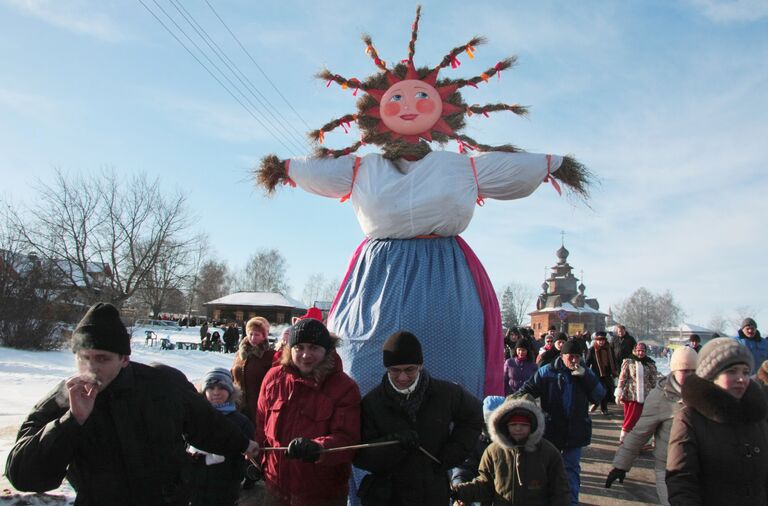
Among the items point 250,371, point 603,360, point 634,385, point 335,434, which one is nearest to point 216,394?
point 250,371

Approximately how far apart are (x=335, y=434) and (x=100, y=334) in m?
1.20

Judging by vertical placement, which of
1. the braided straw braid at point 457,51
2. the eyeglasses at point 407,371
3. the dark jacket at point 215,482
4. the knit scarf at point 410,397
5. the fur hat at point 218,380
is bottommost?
the dark jacket at point 215,482

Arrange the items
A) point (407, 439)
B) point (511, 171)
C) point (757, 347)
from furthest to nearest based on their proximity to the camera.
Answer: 1. point (757, 347)
2. point (511, 171)
3. point (407, 439)

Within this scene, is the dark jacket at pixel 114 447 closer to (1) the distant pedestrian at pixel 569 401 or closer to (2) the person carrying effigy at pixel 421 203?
(2) the person carrying effigy at pixel 421 203

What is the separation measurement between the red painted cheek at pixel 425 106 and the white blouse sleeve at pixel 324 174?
716 millimetres

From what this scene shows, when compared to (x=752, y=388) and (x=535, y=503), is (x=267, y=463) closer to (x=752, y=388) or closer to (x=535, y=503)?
(x=535, y=503)

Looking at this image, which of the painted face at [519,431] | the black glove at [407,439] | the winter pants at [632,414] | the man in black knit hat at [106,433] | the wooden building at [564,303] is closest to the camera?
the man in black knit hat at [106,433]

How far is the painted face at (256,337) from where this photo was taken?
511cm

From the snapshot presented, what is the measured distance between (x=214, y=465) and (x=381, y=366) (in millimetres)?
1238

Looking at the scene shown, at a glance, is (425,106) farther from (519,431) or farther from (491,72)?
(519,431)

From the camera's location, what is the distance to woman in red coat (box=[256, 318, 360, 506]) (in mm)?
2881

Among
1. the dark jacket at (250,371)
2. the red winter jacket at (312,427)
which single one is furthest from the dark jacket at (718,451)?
the dark jacket at (250,371)

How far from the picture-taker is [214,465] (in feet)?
12.2

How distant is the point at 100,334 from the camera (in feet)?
7.17
